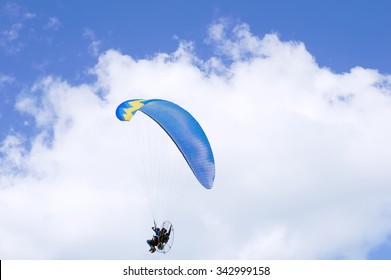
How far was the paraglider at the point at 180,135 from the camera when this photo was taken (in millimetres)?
28328

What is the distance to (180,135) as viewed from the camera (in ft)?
96.4

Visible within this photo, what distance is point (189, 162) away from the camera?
2916 centimetres

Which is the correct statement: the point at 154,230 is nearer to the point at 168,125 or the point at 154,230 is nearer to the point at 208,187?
the point at 208,187

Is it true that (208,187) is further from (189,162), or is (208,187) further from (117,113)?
(117,113)

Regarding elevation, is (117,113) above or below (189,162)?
above

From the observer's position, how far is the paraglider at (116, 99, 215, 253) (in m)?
28.3

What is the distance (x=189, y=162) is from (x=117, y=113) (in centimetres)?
472
